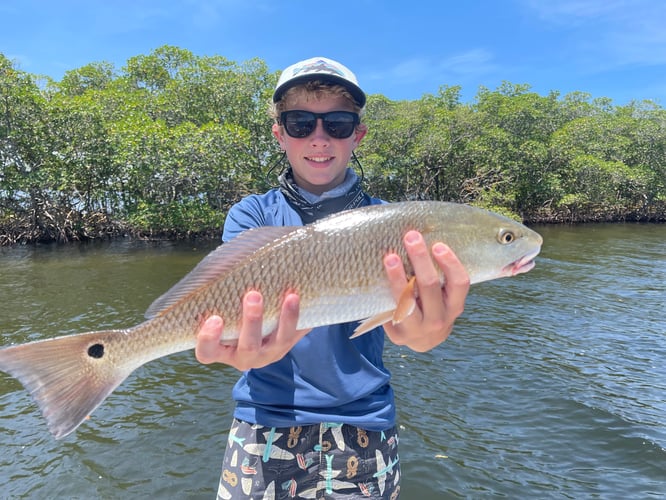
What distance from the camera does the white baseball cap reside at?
93.0 inches

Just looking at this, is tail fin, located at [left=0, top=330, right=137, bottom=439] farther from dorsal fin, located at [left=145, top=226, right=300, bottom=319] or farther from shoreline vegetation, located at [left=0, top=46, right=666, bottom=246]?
shoreline vegetation, located at [left=0, top=46, right=666, bottom=246]

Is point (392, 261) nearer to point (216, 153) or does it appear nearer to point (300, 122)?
point (300, 122)

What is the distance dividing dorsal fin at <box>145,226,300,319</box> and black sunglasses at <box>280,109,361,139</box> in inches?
28.4

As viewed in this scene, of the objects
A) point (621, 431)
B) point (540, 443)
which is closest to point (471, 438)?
point (540, 443)

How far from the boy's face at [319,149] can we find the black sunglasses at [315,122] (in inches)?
1.0

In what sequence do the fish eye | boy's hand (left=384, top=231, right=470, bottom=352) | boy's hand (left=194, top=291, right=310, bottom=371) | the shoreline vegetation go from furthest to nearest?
the shoreline vegetation
the fish eye
boy's hand (left=384, top=231, right=470, bottom=352)
boy's hand (left=194, top=291, right=310, bottom=371)

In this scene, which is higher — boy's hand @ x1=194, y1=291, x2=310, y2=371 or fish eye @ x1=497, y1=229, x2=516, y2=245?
fish eye @ x1=497, y1=229, x2=516, y2=245

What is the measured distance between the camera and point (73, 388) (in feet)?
6.11

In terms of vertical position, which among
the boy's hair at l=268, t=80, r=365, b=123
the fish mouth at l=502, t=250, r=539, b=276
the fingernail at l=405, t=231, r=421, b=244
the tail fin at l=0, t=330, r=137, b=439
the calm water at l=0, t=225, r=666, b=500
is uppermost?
the boy's hair at l=268, t=80, r=365, b=123

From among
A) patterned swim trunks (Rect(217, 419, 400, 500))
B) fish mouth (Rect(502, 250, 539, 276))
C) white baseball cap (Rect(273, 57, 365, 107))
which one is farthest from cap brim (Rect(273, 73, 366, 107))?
patterned swim trunks (Rect(217, 419, 400, 500))

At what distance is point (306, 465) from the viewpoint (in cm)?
209

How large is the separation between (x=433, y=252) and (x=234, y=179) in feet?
74.2

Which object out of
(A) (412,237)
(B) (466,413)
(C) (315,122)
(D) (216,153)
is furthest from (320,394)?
(D) (216,153)

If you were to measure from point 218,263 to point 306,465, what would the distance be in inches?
43.0
